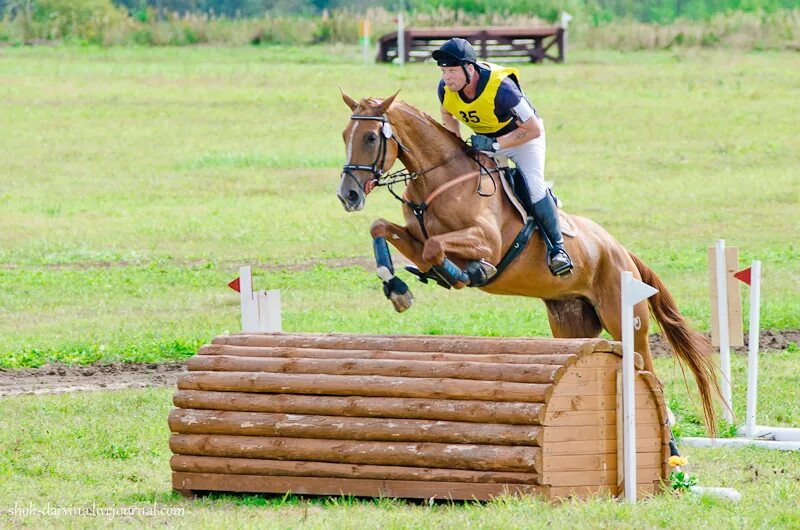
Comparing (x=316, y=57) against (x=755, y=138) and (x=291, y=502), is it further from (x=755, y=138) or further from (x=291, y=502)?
(x=291, y=502)

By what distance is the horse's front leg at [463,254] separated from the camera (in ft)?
26.2

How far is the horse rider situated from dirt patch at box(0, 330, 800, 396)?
3.58 metres

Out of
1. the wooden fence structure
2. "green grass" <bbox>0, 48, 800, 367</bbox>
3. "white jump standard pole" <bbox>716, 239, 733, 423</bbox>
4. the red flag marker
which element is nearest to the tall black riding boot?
"white jump standard pole" <bbox>716, 239, 733, 423</bbox>

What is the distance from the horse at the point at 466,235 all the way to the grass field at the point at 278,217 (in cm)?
106

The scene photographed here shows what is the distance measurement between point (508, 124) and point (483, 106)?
0.21 meters

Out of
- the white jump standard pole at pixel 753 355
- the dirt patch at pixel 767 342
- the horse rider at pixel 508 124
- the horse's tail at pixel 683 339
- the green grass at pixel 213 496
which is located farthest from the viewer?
the dirt patch at pixel 767 342

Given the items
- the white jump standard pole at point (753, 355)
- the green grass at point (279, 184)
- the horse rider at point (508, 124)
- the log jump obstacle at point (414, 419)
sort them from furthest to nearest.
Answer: the green grass at point (279, 184) → the white jump standard pole at point (753, 355) → the horse rider at point (508, 124) → the log jump obstacle at point (414, 419)

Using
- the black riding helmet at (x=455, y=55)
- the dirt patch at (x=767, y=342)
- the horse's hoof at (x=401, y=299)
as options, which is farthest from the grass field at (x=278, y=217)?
the black riding helmet at (x=455, y=55)

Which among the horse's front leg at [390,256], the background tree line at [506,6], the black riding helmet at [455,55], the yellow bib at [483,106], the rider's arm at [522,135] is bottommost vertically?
the background tree line at [506,6]

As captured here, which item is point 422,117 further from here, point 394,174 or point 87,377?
point 87,377

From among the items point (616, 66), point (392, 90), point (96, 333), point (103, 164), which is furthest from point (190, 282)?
point (616, 66)

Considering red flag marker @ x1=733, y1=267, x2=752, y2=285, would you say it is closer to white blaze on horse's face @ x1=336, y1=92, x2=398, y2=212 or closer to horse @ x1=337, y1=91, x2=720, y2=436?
horse @ x1=337, y1=91, x2=720, y2=436

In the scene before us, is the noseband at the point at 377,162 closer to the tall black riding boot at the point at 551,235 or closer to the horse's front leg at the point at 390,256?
the horse's front leg at the point at 390,256

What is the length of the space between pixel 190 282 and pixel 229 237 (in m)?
3.18
